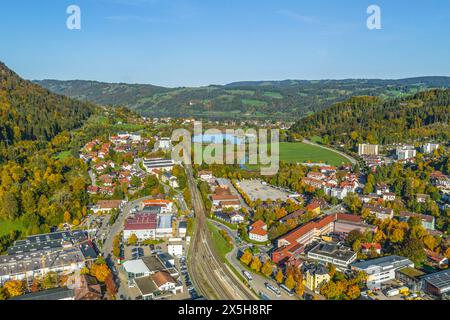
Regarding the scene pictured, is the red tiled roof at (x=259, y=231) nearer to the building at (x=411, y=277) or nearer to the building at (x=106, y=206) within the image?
the building at (x=411, y=277)

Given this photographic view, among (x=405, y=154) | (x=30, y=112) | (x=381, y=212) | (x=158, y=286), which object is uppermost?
(x=30, y=112)

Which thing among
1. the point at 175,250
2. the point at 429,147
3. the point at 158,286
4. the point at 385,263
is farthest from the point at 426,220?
the point at 429,147

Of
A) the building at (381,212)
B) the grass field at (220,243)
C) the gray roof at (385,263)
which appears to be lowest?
the grass field at (220,243)

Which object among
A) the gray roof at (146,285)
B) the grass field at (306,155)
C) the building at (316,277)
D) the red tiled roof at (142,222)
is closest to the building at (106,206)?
the red tiled roof at (142,222)

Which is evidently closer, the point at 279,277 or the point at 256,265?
the point at 279,277

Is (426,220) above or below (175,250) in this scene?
above

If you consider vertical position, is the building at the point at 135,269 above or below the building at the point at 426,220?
below

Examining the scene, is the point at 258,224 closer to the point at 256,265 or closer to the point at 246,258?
the point at 246,258
